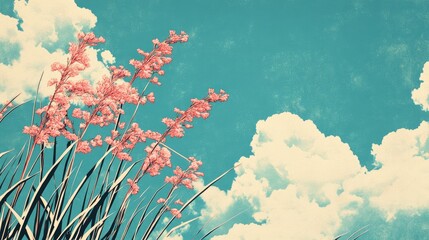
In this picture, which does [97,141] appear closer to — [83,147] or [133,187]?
[83,147]

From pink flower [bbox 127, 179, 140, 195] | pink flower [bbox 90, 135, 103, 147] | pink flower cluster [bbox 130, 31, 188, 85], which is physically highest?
pink flower cluster [bbox 130, 31, 188, 85]

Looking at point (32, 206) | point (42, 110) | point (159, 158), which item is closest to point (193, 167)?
point (159, 158)

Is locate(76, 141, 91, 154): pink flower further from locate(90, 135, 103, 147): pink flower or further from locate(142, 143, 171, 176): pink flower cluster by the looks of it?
locate(142, 143, 171, 176): pink flower cluster

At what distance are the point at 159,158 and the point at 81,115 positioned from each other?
0.55 metres

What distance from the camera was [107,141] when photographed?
2.61 metres

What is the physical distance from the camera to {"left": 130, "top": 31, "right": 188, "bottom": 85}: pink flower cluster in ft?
9.05

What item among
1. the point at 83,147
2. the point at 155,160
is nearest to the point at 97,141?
the point at 83,147

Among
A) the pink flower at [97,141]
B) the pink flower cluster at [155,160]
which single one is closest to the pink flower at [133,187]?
the pink flower cluster at [155,160]

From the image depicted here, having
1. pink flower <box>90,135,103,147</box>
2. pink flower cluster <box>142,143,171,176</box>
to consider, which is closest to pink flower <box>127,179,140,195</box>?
pink flower cluster <box>142,143,171,176</box>

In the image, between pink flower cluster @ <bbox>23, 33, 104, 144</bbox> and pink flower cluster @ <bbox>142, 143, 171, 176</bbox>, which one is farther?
pink flower cluster @ <bbox>142, 143, 171, 176</bbox>

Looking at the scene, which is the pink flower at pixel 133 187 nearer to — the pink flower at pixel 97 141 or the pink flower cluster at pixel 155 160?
the pink flower cluster at pixel 155 160

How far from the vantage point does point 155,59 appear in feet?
9.29

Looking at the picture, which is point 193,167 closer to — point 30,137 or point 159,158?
point 159,158

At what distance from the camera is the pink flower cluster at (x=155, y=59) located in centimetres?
276
